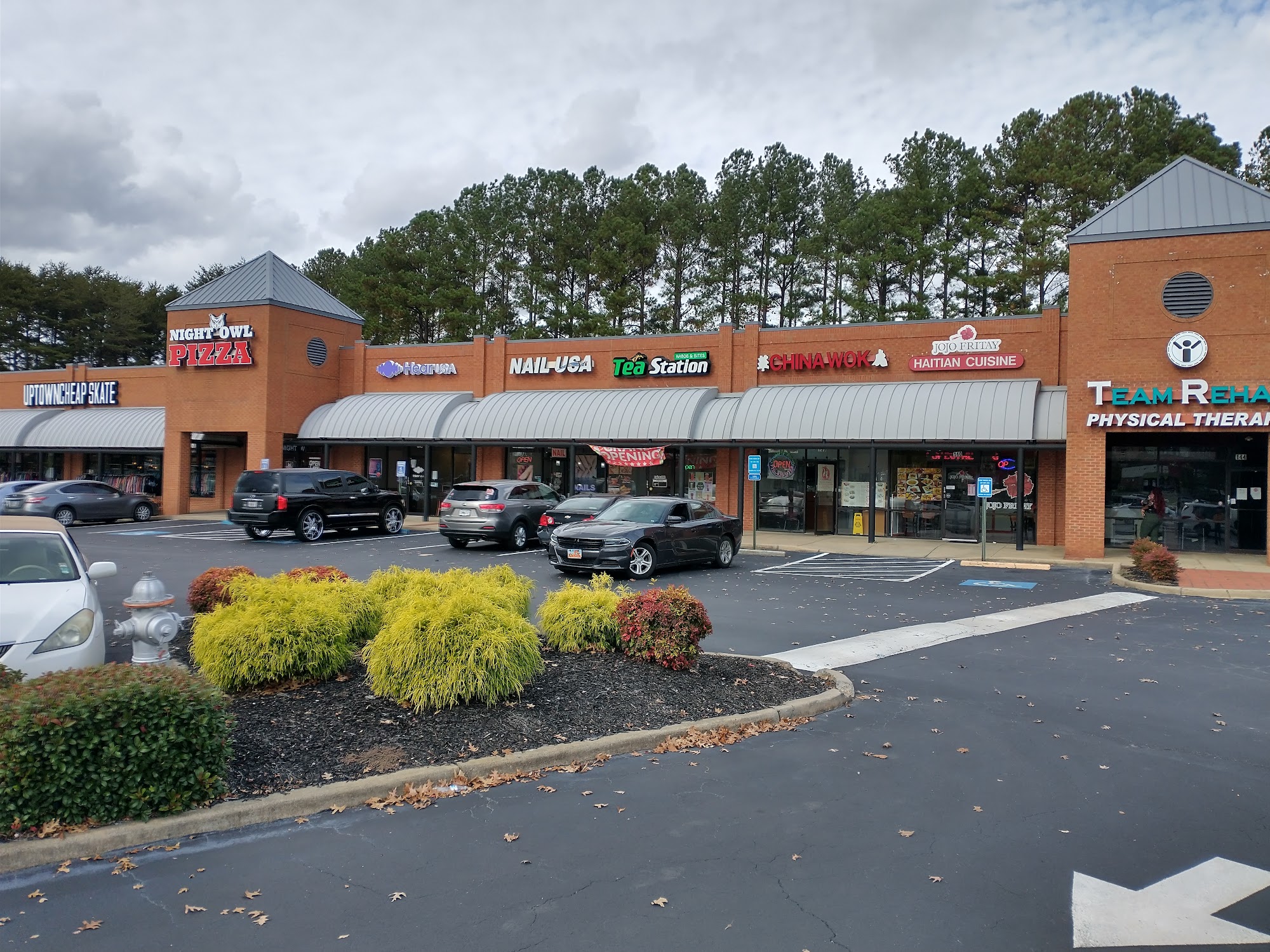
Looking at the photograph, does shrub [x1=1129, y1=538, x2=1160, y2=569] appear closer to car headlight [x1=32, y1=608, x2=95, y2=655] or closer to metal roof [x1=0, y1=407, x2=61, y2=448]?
car headlight [x1=32, y1=608, x2=95, y2=655]

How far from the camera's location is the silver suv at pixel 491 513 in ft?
67.9

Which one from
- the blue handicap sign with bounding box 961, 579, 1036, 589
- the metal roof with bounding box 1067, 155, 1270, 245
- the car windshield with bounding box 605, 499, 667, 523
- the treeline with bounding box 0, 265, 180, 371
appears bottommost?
the blue handicap sign with bounding box 961, 579, 1036, 589

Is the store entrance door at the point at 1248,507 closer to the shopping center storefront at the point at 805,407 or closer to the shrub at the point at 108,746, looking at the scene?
the shopping center storefront at the point at 805,407

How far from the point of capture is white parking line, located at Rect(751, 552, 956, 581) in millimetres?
17344

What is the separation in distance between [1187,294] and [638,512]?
531 inches

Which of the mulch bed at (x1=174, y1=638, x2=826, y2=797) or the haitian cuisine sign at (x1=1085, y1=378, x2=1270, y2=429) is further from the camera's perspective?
the haitian cuisine sign at (x1=1085, y1=378, x2=1270, y2=429)

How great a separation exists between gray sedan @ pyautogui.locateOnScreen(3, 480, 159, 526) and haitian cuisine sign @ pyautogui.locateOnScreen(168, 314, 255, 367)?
210 inches

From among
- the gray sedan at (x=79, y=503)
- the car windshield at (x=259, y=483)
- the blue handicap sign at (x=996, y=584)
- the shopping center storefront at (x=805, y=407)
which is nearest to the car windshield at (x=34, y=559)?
the blue handicap sign at (x=996, y=584)

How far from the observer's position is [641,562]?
16.2 m

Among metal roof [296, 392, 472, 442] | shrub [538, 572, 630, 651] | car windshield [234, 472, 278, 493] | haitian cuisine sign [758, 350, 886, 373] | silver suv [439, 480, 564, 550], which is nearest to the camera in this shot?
shrub [538, 572, 630, 651]

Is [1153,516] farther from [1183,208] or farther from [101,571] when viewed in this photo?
[101,571]

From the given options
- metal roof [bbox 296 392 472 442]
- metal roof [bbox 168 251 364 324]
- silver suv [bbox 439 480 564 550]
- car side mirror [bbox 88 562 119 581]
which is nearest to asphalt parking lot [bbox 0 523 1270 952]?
car side mirror [bbox 88 562 119 581]

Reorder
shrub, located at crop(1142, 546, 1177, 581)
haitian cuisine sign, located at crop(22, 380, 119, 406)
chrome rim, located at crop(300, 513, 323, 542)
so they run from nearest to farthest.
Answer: shrub, located at crop(1142, 546, 1177, 581)
chrome rim, located at crop(300, 513, 323, 542)
haitian cuisine sign, located at crop(22, 380, 119, 406)

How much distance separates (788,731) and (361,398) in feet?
93.4
